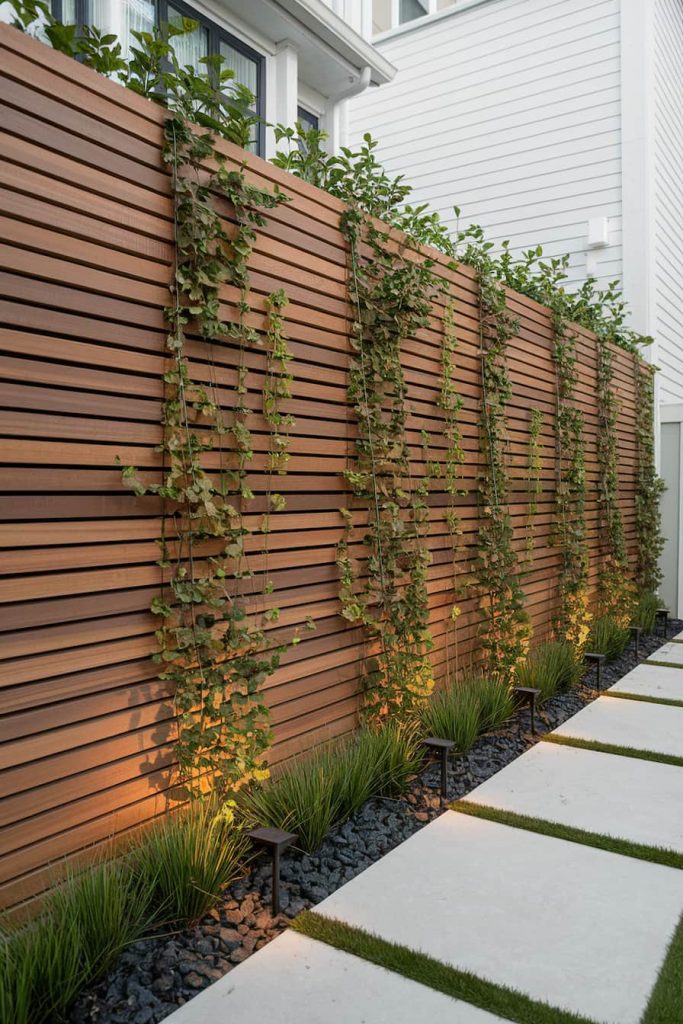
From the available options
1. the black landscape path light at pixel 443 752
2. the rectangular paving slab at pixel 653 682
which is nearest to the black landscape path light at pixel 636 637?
the rectangular paving slab at pixel 653 682

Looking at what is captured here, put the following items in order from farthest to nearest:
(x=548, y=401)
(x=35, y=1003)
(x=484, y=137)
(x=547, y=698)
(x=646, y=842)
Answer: (x=484, y=137), (x=548, y=401), (x=547, y=698), (x=646, y=842), (x=35, y=1003)

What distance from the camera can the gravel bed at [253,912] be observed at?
1795 millimetres

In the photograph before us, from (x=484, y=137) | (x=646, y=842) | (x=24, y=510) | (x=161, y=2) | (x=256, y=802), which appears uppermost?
(x=484, y=137)

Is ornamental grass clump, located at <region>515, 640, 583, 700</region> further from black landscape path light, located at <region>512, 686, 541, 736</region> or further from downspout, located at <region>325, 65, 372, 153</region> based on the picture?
downspout, located at <region>325, 65, 372, 153</region>

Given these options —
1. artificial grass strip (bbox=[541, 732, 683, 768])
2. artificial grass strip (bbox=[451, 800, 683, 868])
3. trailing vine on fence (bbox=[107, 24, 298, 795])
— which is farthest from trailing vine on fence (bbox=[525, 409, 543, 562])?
trailing vine on fence (bbox=[107, 24, 298, 795])

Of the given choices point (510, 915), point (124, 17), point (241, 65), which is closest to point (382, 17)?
point (241, 65)

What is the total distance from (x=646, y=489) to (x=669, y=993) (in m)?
6.07

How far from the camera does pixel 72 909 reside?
1854 millimetres

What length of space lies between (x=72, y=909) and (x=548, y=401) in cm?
451

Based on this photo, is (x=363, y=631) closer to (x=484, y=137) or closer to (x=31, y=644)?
(x=31, y=644)

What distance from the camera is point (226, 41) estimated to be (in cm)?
510

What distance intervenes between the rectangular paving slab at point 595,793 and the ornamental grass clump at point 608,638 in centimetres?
204

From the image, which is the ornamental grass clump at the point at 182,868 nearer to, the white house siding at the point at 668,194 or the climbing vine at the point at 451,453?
the climbing vine at the point at 451,453

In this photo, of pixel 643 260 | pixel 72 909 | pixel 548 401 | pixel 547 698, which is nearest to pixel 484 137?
pixel 643 260
